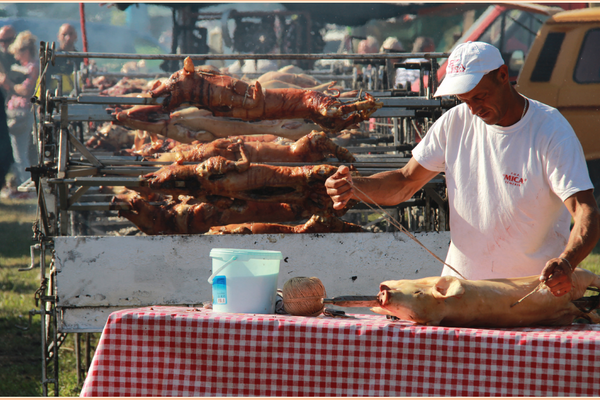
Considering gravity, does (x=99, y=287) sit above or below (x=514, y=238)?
below

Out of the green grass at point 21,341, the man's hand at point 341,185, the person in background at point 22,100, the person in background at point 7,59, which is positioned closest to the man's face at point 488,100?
the man's hand at point 341,185

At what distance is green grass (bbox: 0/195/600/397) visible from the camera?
4281 mm

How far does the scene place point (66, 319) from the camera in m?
3.29

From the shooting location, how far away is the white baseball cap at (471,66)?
7.22 ft

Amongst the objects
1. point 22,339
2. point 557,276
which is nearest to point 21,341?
point 22,339

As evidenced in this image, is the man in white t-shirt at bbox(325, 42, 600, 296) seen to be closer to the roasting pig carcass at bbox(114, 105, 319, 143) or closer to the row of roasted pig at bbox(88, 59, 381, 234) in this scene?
the row of roasted pig at bbox(88, 59, 381, 234)

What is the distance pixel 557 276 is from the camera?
6.05 feet

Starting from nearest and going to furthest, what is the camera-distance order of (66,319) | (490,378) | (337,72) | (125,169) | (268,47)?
(490,378) < (66,319) < (125,169) < (337,72) < (268,47)

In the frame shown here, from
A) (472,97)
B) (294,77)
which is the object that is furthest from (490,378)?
(294,77)

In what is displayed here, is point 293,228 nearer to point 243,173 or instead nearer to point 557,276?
point 243,173

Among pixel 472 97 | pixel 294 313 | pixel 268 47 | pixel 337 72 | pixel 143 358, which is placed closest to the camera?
pixel 143 358

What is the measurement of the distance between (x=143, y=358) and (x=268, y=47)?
13.8 meters

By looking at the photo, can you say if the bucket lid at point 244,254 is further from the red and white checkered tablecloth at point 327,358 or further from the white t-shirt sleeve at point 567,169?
the white t-shirt sleeve at point 567,169

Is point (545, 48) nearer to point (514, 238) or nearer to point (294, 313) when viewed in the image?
point (514, 238)
